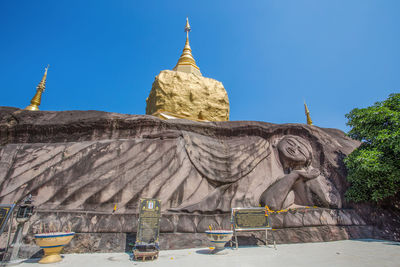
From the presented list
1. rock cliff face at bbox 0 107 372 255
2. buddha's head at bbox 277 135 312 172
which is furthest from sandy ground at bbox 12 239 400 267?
buddha's head at bbox 277 135 312 172

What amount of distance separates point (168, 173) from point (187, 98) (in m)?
8.88

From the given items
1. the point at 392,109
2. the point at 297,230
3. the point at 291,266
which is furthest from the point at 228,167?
the point at 392,109

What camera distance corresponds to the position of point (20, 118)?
247 inches

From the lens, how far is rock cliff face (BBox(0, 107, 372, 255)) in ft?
15.5

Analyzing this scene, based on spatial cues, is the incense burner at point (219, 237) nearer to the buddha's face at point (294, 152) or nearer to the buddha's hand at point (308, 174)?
the buddha's hand at point (308, 174)

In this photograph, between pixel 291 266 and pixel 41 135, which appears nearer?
pixel 291 266

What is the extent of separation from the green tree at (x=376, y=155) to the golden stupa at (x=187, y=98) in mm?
8448

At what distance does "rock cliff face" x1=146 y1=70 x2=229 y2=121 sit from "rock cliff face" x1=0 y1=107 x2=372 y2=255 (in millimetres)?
6686

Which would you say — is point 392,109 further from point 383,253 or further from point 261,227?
point 261,227

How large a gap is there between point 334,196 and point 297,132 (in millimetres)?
2209

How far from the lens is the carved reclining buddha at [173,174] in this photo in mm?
4945

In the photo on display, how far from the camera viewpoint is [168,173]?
214 inches

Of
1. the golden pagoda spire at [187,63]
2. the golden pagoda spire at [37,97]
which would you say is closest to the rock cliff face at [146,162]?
the golden pagoda spire at [187,63]

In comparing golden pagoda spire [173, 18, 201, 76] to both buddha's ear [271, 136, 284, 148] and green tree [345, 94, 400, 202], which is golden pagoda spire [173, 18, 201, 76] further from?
green tree [345, 94, 400, 202]
